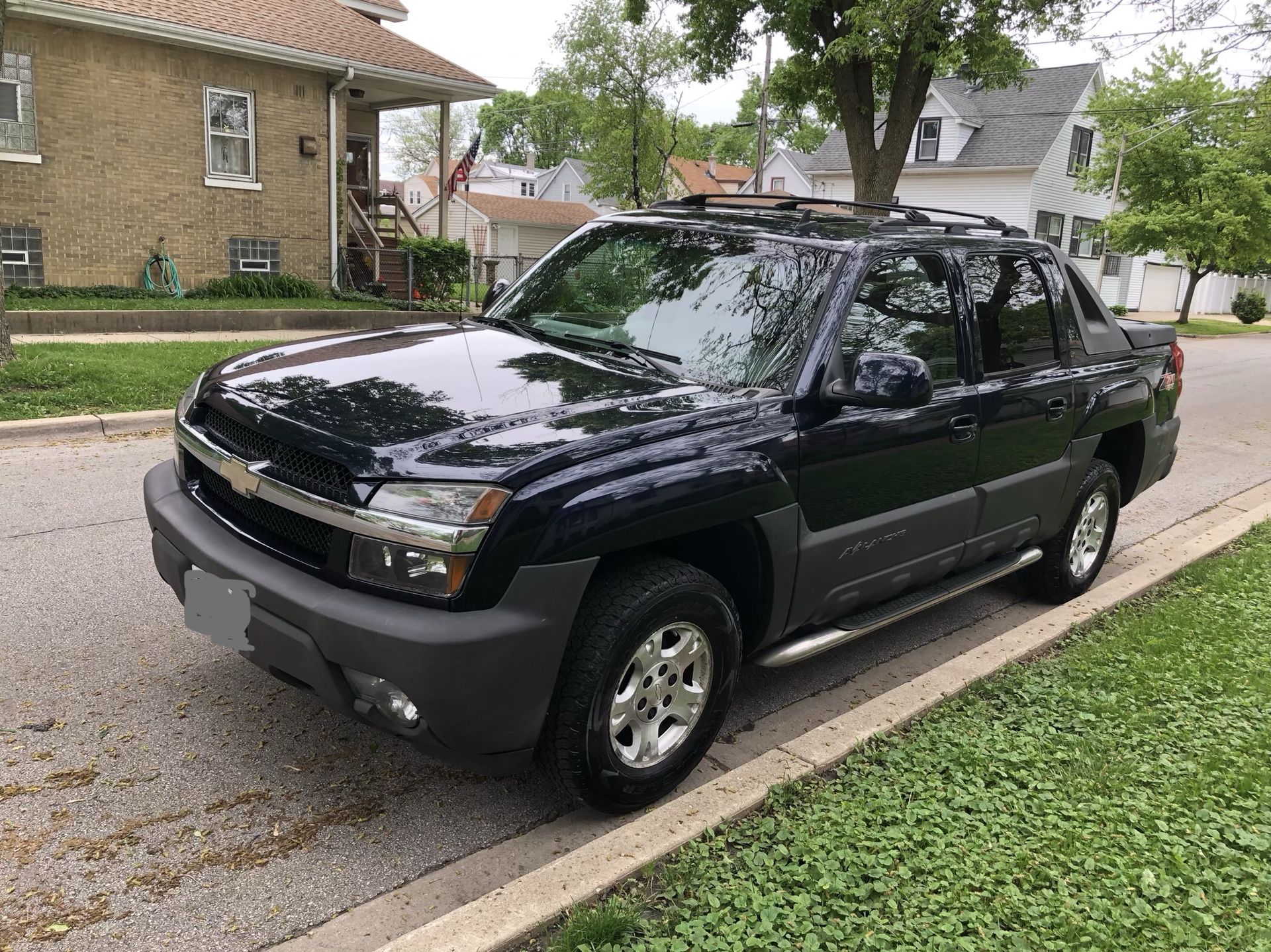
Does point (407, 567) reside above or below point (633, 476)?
below

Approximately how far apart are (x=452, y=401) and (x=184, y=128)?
49.9ft

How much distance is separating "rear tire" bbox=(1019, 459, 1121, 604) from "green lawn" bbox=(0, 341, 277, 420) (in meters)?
5.99

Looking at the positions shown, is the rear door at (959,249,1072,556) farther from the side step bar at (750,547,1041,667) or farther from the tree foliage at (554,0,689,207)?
the tree foliage at (554,0,689,207)

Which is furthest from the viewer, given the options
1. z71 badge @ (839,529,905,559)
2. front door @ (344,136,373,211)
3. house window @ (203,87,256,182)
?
front door @ (344,136,373,211)

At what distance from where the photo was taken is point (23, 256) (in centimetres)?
1477

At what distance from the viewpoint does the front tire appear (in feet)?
9.37

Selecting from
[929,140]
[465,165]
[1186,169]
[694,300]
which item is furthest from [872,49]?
[929,140]

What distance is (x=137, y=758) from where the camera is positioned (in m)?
3.27

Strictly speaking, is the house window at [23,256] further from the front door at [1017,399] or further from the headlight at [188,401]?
the front door at [1017,399]

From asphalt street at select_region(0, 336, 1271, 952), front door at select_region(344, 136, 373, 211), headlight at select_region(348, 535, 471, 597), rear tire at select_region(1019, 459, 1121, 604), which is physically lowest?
asphalt street at select_region(0, 336, 1271, 952)

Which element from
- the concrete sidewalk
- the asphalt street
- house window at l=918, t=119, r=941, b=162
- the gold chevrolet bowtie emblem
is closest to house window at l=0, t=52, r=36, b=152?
the concrete sidewalk

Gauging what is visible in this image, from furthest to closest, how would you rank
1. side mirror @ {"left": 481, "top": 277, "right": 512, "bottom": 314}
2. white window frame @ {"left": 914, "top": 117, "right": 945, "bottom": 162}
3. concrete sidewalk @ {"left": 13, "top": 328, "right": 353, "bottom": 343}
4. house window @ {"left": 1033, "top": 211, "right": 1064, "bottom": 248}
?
1. white window frame @ {"left": 914, "top": 117, "right": 945, "bottom": 162}
2. house window @ {"left": 1033, "top": 211, "right": 1064, "bottom": 248}
3. concrete sidewalk @ {"left": 13, "top": 328, "right": 353, "bottom": 343}
4. side mirror @ {"left": 481, "top": 277, "right": 512, "bottom": 314}

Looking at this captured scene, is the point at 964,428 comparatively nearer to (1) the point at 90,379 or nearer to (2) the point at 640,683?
(2) the point at 640,683

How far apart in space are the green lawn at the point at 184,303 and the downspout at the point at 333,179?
100cm
